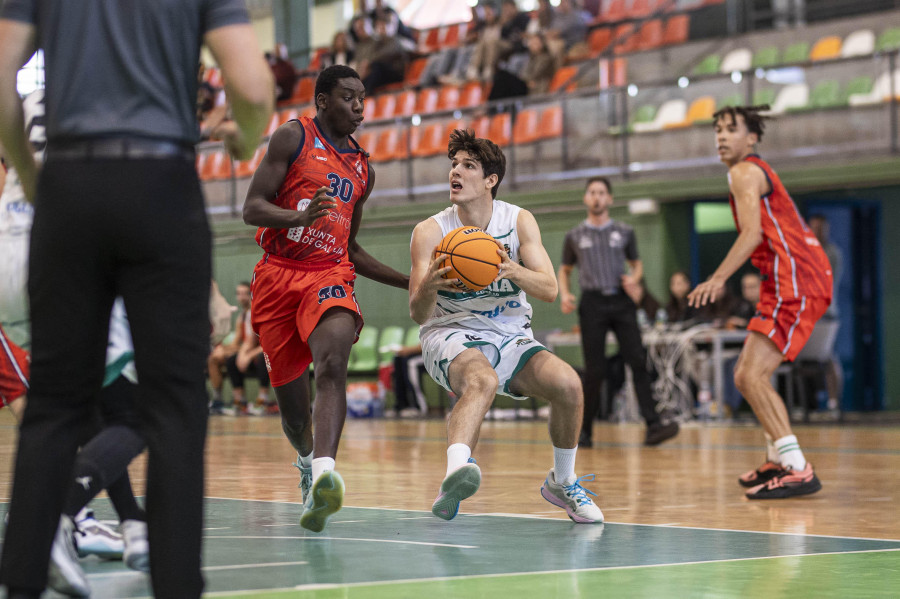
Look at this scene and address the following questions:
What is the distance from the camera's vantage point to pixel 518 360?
5.22 metres

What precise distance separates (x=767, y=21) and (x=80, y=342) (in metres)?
14.7

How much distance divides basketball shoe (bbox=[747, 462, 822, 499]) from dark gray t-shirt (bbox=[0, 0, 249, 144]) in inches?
177

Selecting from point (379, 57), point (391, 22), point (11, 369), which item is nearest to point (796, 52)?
point (379, 57)

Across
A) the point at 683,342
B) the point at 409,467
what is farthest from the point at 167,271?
the point at 683,342

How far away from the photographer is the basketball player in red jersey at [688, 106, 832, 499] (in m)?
6.53

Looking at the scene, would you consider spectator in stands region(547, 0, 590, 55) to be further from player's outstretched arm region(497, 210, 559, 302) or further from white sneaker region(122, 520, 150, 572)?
white sneaker region(122, 520, 150, 572)

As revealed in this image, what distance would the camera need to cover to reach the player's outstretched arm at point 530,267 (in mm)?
4938

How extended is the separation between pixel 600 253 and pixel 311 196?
5.36m

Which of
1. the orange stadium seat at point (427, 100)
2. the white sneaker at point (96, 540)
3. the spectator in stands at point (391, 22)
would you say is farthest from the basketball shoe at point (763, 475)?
the spectator in stands at point (391, 22)

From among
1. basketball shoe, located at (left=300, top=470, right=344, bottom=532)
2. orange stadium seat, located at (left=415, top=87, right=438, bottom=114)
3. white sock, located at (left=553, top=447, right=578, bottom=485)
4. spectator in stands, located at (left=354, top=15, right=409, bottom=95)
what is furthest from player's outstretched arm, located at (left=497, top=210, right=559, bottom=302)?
spectator in stands, located at (left=354, top=15, right=409, bottom=95)

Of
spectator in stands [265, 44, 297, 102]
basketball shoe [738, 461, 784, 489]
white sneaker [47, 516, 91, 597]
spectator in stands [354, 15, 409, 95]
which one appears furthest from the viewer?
spectator in stands [265, 44, 297, 102]

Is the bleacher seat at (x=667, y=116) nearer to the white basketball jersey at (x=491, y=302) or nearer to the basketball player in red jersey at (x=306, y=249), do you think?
the white basketball jersey at (x=491, y=302)

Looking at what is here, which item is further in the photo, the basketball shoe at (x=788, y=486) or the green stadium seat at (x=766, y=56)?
the green stadium seat at (x=766, y=56)

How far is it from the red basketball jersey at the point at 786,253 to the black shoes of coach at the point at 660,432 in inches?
134
